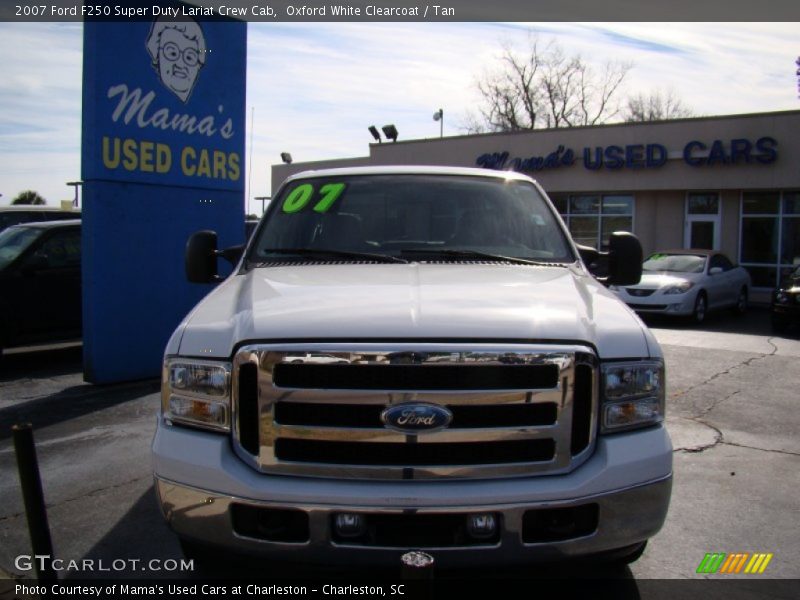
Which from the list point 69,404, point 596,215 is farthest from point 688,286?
point 69,404

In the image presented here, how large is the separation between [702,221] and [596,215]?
11.4 ft

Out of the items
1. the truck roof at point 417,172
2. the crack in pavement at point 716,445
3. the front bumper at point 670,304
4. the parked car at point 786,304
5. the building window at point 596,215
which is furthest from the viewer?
the building window at point 596,215

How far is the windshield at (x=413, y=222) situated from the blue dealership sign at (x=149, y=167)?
3929 millimetres

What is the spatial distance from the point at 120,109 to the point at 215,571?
597 centimetres

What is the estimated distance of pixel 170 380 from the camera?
10.00 feet

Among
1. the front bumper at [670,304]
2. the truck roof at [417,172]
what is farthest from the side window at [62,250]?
the front bumper at [670,304]

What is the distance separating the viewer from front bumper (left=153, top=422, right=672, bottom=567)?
2635 millimetres

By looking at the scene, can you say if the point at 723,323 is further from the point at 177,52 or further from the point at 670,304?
the point at 177,52

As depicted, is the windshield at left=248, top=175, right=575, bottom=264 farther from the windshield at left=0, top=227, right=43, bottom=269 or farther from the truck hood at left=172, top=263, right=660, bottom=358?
the windshield at left=0, top=227, right=43, bottom=269

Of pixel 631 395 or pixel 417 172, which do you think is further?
pixel 417 172

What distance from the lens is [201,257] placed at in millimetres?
4484

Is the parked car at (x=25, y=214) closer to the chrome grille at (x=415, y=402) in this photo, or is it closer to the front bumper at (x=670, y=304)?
the front bumper at (x=670, y=304)

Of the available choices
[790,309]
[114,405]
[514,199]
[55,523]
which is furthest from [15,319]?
[790,309]

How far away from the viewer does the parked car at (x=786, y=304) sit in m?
13.2
